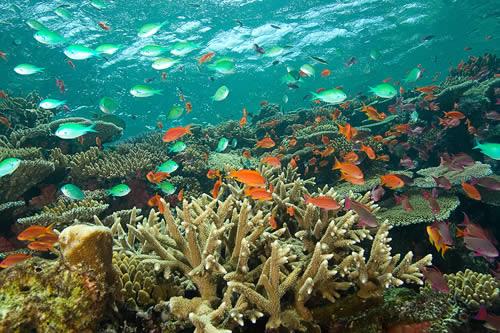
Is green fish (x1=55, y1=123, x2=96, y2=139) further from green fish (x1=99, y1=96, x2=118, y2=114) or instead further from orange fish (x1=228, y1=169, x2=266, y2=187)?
orange fish (x1=228, y1=169, x2=266, y2=187)

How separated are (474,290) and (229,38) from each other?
28840 millimetres

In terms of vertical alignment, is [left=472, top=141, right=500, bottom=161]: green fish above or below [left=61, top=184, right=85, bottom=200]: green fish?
above

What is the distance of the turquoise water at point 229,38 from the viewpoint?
76.4 feet

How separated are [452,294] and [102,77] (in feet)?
117

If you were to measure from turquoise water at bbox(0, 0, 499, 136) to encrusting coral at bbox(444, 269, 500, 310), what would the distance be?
15730mm

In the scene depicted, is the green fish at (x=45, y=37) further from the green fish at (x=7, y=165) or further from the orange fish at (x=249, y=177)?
the orange fish at (x=249, y=177)

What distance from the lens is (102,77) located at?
3256 centimetres

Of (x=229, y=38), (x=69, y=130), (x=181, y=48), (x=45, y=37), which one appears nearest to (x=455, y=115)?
(x=181, y=48)

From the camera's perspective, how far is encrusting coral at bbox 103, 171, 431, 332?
2.57 metres

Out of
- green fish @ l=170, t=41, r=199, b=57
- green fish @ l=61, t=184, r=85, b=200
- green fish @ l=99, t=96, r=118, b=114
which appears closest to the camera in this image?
green fish @ l=61, t=184, r=85, b=200

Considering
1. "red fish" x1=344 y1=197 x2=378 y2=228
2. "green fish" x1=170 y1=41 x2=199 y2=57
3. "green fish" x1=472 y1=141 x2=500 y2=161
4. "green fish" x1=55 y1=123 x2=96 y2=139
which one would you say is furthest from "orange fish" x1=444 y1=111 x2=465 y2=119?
"green fish" x1=55 y1=123 x2=96 y2=139

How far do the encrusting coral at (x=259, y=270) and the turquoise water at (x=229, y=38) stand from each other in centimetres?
1511

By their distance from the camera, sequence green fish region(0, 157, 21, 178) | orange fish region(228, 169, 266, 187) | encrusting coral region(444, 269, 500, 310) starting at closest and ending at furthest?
encrusting coral region(444, 269, 500, 310), orange fish region(228, 169, 266, 187), green fish region(0, 157, 21, 178)

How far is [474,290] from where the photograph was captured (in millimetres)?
3662
